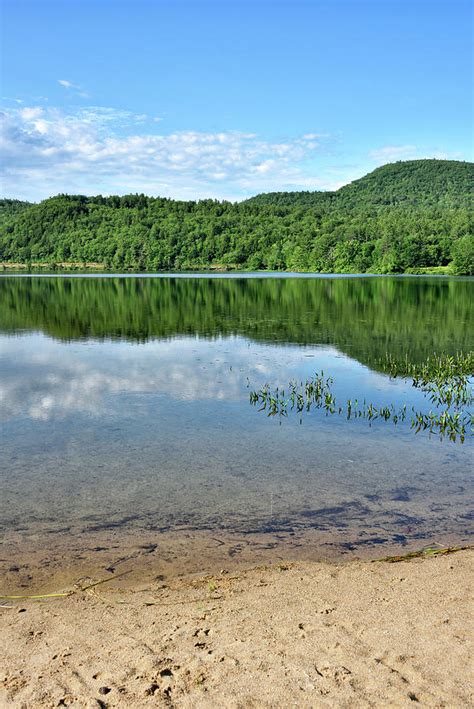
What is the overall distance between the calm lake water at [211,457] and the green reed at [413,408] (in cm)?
49

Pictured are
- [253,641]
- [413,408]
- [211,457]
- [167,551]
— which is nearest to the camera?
[253,641]

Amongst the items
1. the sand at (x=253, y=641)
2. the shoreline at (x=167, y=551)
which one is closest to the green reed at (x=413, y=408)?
the shoreline at (x=167, y=551)

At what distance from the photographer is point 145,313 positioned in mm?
46156

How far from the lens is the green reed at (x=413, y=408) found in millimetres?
15352

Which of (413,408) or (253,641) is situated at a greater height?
(253,641)

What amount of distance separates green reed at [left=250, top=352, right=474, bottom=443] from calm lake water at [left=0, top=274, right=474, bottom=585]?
19.4 inches

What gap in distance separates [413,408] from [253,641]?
12135mm

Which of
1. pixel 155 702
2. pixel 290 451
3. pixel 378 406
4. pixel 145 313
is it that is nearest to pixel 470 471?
pixel 290 451

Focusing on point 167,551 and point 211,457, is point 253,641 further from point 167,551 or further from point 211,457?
point 211,457

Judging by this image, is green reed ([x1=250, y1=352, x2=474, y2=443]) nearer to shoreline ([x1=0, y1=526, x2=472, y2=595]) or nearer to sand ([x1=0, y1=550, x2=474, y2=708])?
shoreline ([x1=0, y1=526, x2=472, y2=595])

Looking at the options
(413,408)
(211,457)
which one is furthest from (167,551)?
(413,408)

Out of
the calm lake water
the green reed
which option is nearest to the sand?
the calm lake water

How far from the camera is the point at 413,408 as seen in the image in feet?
55.3

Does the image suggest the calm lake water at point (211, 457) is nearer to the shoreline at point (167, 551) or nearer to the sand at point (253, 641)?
the shoreline at point (167, 551)
